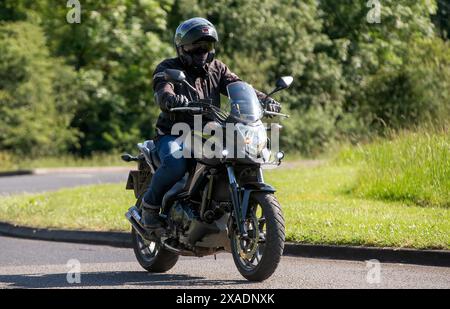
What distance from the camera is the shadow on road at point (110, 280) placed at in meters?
9.01

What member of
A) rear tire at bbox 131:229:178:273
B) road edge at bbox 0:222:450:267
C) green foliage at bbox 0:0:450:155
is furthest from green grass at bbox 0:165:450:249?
green foliage at bbox 0:0:450:155

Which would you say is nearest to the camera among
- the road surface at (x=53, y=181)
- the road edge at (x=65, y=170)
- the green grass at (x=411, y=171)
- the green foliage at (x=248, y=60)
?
the green grass at (x=411, y=171)

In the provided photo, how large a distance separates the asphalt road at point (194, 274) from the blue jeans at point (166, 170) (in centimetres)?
70

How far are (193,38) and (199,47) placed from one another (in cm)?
14

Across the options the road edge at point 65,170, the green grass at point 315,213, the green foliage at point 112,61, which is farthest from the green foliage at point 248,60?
the green grass at point 315,213

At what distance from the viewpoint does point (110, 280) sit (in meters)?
9.36

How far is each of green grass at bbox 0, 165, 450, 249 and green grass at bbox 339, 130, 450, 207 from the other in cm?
34

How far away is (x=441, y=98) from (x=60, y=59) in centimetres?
1252

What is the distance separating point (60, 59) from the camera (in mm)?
33656

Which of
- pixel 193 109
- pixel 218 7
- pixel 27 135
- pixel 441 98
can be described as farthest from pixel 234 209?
pixel 218 7

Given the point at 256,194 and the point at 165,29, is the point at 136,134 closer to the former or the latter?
the point at 165,29
